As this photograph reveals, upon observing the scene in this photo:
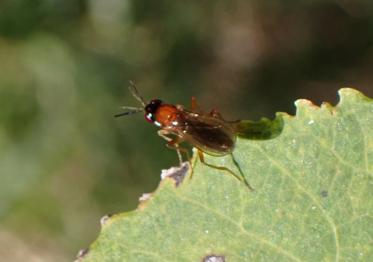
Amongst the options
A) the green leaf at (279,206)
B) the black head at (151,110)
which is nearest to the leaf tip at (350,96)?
the green leaf at (279,206)

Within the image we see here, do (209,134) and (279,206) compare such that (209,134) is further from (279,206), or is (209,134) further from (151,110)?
(279,206)

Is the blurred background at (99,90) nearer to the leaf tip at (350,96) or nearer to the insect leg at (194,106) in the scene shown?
the insect leg at (194,106)

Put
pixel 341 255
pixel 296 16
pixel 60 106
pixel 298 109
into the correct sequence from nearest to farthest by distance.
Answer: pixel 341 255 → pixel 298 109 → pixel 60 106 → pixel 296 16

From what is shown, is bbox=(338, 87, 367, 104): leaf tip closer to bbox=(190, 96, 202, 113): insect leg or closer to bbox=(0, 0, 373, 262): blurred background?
bbox=(190, 96, 202, 113): insect leg

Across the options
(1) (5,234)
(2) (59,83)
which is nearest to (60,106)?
(2) (59,83)

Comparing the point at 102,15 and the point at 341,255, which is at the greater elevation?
the point at 102,15

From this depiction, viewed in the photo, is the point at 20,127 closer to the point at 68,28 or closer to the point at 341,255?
the point at 68,28

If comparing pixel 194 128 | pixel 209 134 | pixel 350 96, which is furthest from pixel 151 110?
pixel 350 96

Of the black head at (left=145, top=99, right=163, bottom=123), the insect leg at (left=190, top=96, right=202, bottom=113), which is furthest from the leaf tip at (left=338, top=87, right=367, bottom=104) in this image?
the black head at (left=145, top=99, right=163, bottom=123)
